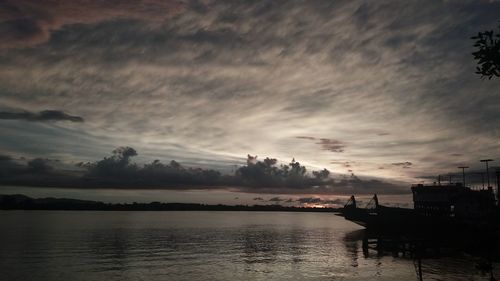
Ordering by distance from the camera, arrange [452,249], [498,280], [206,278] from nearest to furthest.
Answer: [498,280] → [206,278] → [452,249]

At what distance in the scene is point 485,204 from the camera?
90.9 meters

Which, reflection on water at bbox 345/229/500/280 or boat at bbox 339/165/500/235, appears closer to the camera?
reflection on water at bbox 345/229/500/280

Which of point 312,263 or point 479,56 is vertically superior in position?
point 479,56

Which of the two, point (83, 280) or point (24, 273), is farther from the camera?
point (24, 273)

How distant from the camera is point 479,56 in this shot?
13430 millimetres

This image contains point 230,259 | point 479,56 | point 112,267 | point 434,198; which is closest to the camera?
point 479,56

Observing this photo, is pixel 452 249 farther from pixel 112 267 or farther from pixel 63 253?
pixel 63 253

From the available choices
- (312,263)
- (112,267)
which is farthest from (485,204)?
(112,267)

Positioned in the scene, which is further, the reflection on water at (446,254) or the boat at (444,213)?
the boat at (444,213)

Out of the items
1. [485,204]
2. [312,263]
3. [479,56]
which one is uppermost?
[479,56]

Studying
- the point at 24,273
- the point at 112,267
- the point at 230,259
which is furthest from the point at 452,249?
the point at 24,273

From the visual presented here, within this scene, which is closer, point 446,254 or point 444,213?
point 446,254

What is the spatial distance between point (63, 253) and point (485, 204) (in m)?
90.1

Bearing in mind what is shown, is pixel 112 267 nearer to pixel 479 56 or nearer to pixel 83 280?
pixel 83 280
